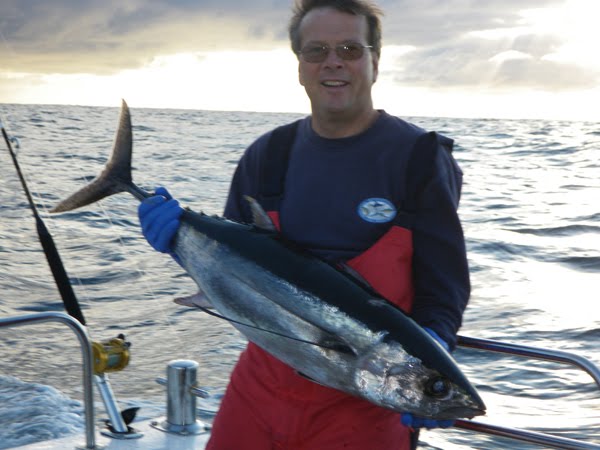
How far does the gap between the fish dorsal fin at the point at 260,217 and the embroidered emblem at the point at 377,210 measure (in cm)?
27

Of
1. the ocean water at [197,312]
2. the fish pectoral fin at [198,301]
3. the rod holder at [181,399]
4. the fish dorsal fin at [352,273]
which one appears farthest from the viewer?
the ocean water at [197,312]

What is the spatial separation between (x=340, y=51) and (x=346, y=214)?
51cm

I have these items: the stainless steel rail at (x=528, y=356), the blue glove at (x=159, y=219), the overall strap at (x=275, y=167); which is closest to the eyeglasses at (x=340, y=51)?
the overall strap at (x=275, y=167)

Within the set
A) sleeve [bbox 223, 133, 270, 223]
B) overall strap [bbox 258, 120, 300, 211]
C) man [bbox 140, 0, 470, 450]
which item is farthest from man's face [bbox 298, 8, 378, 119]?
sleeve [bbox 223, 133, 270, 223]

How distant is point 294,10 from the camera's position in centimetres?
254

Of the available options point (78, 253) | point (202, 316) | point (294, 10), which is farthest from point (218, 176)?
point (294, 10)

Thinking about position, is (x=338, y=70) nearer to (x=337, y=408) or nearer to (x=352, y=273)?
(x=352, y=273)

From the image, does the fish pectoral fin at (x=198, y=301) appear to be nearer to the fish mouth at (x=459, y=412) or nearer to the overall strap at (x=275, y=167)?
the overall strap at (x=275, y=167)

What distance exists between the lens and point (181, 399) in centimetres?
354

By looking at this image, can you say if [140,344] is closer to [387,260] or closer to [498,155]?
[387,260]

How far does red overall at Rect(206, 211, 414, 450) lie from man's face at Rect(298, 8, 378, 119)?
0.42 meters

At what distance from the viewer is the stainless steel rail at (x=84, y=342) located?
276 centimetres

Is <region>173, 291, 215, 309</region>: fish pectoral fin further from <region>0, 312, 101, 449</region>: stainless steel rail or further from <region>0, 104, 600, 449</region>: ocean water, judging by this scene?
<region>0, 104, 600, 449</region>: ocean water

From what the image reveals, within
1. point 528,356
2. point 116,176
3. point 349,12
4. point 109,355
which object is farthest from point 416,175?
point 109,355
